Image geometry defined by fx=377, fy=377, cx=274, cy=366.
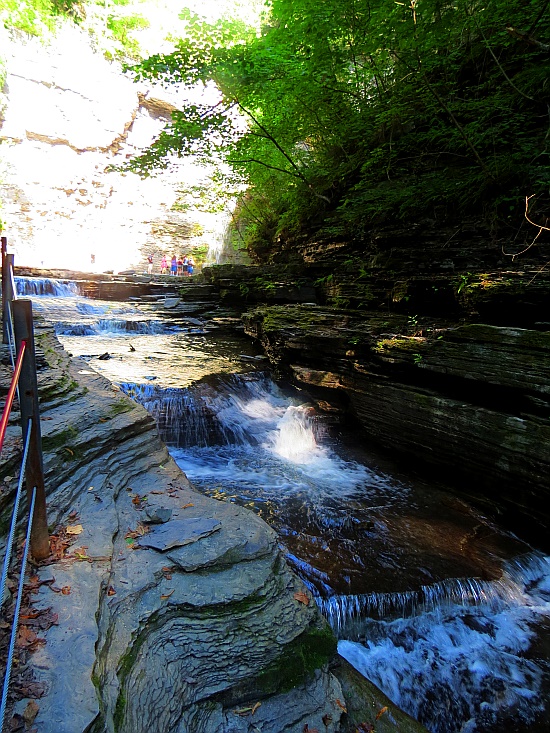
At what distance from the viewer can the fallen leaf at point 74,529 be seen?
2703 millimetres

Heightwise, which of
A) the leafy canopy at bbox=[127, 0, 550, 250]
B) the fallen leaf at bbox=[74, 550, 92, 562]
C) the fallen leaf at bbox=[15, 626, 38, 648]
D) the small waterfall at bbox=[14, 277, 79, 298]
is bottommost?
the fallen leaf at bbox=[74, 550, 92, 562]

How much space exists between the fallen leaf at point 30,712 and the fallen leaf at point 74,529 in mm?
1162

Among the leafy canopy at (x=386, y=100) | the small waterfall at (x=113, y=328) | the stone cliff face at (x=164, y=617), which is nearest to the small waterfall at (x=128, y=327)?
the small waterfall at (x=113, y=328)

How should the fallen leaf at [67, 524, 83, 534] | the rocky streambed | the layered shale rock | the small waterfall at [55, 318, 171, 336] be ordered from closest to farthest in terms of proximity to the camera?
the rocky streambed, the fallen leaf at [67, 524, 83, 534], the layered shale rock, the small waterfall at [55, 318, 171, 336]

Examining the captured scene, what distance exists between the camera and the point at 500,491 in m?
5.04

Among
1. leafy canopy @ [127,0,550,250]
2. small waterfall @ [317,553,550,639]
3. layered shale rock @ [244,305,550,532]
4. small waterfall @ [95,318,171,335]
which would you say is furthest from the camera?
small waterfall @ [95,318,171,335]

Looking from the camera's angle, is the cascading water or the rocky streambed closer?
the rocky streambed

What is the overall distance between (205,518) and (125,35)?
34.9 m

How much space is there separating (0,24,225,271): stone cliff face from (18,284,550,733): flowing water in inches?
791

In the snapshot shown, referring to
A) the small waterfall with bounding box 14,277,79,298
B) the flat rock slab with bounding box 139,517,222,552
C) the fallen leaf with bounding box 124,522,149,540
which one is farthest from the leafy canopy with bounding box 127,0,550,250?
the small waterfall with bounding box 14,277,79,298

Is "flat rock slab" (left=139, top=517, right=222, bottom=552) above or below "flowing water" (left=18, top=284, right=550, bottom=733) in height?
above

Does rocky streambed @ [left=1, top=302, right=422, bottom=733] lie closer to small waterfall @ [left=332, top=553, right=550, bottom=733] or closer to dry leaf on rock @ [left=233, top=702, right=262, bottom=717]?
dry leaf on rock @ [left=233, top=702, right=262, bottom=717]

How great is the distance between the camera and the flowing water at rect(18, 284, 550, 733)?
320 cm

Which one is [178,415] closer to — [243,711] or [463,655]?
[243,711]
